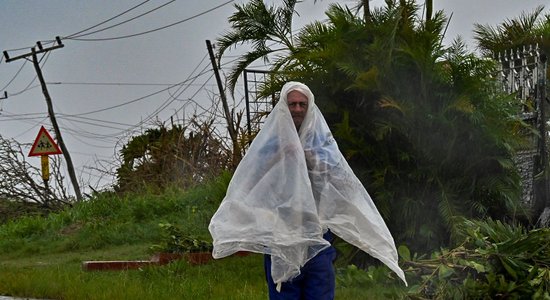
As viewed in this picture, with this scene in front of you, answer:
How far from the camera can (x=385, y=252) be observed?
214 inches

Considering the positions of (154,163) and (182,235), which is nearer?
(182,235)

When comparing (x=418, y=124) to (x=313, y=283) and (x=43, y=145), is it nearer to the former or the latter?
(x=313, y=283)

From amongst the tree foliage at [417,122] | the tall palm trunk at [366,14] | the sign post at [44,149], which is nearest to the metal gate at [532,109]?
the tree foliage at [417,122]

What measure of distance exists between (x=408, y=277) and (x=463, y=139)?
2.44 meters

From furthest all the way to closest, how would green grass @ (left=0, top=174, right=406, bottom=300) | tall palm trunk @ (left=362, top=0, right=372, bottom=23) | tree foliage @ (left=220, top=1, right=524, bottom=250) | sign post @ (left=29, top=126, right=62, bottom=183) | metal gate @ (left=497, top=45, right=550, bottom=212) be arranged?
sign post @ (left=29, top=126, right=62, bottom=183) → metal gate @ (left=497, top=45, right=550, bottom=212) → tall palm trunk @ (left=362, top=0, right=372, bottom=23) → tree foliage @ (left=220, top=1, right=524, bottom=250) → green grass @ (left=0, top=174, right=406, bottom=300)

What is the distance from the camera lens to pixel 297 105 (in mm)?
5387

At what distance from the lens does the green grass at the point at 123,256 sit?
807cm

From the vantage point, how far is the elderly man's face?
212 inches

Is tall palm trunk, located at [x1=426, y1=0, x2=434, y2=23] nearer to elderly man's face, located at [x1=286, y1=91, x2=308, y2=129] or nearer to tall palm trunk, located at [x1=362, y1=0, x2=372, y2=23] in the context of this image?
tall palm trunk, located at [x1=362, y1=0, x2=372, y2=23]

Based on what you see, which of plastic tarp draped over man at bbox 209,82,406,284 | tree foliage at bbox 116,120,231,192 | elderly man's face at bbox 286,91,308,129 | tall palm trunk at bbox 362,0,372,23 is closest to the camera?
plastic tarp draped over man at bbox 209,82,406,284

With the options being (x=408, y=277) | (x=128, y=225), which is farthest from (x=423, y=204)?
(x=128, y=225)

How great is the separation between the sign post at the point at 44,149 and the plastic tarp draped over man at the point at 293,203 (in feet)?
51.9

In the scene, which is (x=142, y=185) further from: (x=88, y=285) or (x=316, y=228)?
(x=316, y=228)

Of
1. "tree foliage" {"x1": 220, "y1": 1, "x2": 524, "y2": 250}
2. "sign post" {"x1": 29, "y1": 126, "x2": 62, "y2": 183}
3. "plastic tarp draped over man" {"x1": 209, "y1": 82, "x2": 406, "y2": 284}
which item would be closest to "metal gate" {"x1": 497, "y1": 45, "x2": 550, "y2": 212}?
"tree foliage" {"x1": 220, "y1": 1, "x2": 524, "y2": 250}
